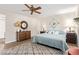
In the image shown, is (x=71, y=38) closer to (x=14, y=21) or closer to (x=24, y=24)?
(x=24, y=24)

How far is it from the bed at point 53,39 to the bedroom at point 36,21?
0.30ft

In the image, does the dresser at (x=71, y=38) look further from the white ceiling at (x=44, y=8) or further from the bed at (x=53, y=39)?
the white ceiling at (x=44, y=8)

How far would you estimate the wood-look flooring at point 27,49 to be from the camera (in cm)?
197

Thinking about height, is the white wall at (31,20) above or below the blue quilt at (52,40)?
above

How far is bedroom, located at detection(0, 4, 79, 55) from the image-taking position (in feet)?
6.34

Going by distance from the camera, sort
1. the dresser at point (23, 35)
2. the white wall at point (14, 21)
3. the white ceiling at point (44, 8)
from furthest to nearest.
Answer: the dresser at point (23, 35) → the white wall at point (14, 21) → the white ceiling at point (44, 8)

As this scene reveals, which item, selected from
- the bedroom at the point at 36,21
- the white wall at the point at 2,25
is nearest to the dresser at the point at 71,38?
the bedroom at the point at 36,21

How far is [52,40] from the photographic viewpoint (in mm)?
2146

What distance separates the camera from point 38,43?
2.26 meters

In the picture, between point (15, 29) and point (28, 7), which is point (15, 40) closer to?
point (15, 29)

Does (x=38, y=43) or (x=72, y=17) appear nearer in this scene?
(x=72, y=17)
